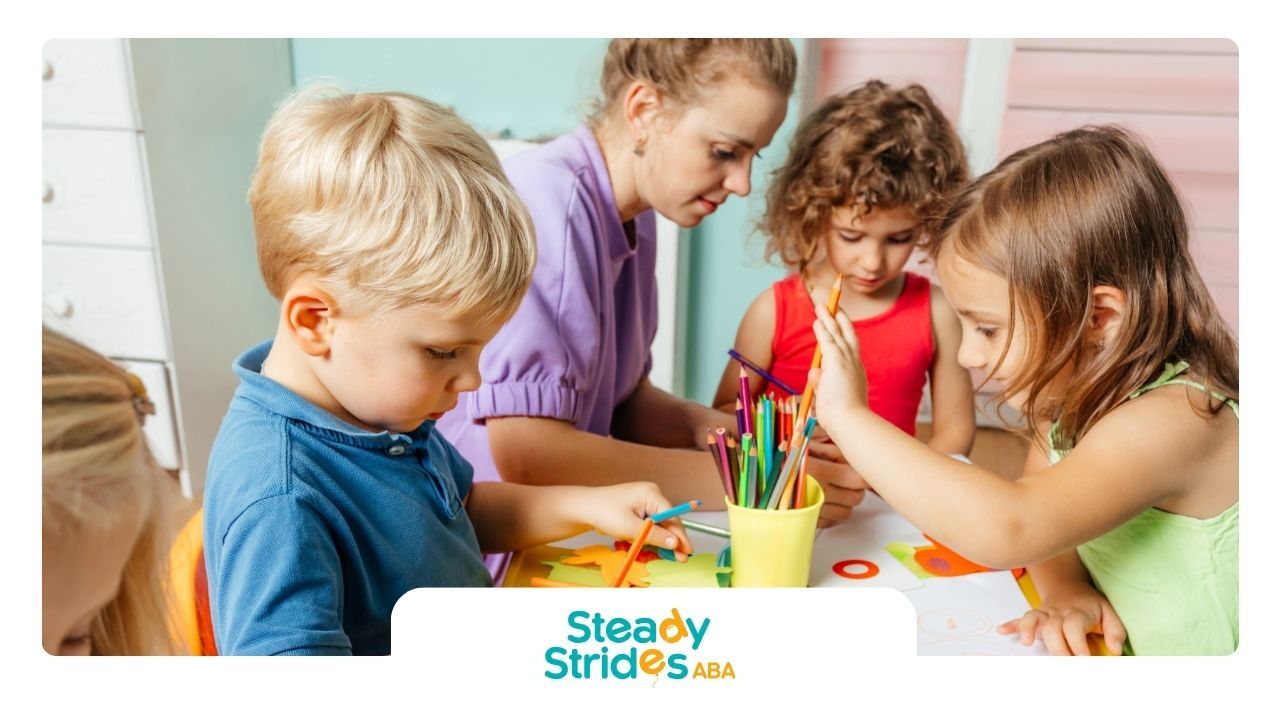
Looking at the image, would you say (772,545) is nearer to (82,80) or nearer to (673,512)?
(673,512)

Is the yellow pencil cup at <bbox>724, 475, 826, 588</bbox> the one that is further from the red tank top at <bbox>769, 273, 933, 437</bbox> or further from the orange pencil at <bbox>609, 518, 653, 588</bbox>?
the red tank top at <bbox>769, 273, 933, 437</bbox>

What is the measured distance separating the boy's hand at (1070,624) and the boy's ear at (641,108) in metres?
0.38

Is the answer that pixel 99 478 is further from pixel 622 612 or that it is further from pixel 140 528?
pixel 622 612

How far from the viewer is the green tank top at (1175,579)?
1.63 feet

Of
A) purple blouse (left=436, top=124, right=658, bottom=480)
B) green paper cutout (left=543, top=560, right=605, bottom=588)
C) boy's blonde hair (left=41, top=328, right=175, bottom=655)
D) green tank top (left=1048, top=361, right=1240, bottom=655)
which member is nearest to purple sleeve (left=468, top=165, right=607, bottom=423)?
purple blouse (left=436, top=124, right=658, bottom=480)

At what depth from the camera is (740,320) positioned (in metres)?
0.71

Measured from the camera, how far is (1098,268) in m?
0.50

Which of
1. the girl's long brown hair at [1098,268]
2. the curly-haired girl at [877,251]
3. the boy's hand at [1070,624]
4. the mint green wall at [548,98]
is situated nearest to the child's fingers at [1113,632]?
the boy's hand at [1070,624]

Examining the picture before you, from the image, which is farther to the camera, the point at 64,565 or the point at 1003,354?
the point at 1003,354

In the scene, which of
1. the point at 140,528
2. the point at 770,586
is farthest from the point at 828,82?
the point at 140,528

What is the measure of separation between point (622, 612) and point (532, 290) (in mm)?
218

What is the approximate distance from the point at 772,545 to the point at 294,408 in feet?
0.81

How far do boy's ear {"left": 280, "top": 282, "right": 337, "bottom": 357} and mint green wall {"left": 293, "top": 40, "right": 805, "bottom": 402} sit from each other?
0.12 m

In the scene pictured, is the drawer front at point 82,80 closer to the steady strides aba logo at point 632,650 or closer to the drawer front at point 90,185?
the drawer front at point 90,185
